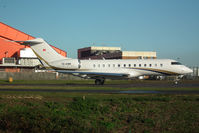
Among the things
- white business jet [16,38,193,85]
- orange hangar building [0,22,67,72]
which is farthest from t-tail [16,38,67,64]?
orange hangar building [0,22,67,72]

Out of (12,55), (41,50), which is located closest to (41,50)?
(41,50)

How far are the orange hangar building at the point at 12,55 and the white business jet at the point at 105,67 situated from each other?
3839 cm

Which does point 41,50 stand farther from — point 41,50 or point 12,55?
point 12,55

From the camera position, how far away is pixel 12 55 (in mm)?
78938

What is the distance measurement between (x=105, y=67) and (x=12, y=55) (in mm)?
49952

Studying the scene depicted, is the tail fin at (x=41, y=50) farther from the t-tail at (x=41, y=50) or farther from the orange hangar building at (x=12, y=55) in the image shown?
the orange hangar building at (x=12, y=55)

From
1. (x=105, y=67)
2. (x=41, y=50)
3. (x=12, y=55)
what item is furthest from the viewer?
(x=12, y=55)

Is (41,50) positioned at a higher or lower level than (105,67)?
higher

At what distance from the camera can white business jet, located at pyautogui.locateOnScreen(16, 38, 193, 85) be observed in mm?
35781

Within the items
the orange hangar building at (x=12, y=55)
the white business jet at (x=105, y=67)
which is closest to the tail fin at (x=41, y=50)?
the white business jet at (x=105, y=67)

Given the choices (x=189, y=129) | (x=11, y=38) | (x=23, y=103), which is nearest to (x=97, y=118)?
(x=189, y=129)

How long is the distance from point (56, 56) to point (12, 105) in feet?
75.5

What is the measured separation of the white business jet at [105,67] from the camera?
3578 centimetres

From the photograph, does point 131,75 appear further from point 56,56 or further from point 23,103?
point 23,103
